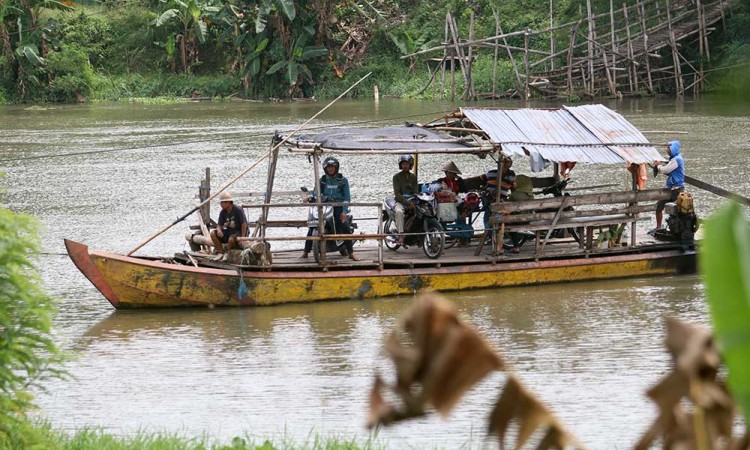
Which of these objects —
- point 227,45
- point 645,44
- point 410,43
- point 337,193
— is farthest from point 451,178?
point 227,45

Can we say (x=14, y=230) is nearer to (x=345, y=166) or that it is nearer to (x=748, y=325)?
(x=748, y=325)

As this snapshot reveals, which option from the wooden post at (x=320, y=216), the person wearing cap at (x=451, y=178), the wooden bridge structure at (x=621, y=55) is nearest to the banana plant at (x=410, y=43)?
the wooden bridge structure at (x=621, y=55)

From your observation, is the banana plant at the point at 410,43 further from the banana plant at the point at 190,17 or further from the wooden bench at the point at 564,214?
the wooden bench at the point at 564,214

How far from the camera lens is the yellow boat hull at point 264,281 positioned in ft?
38.7

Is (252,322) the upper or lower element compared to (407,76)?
lower

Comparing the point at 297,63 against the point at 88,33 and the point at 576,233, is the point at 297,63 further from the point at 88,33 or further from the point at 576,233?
the point at 576,233

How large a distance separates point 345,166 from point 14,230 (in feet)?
56.1

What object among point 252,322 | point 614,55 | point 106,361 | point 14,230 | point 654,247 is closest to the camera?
point 14,230

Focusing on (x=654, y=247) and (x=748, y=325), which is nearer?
(x=748, y=325)

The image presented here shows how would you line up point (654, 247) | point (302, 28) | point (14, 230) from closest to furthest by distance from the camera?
point (14, 230) → point (654, 247) → point (302, 28)

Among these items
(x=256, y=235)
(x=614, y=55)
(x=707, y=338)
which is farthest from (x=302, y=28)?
(x=707, y=338)

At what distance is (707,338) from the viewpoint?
177 cm

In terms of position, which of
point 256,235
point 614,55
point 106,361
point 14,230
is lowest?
point 106,361

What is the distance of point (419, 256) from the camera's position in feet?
Result: 42.5
